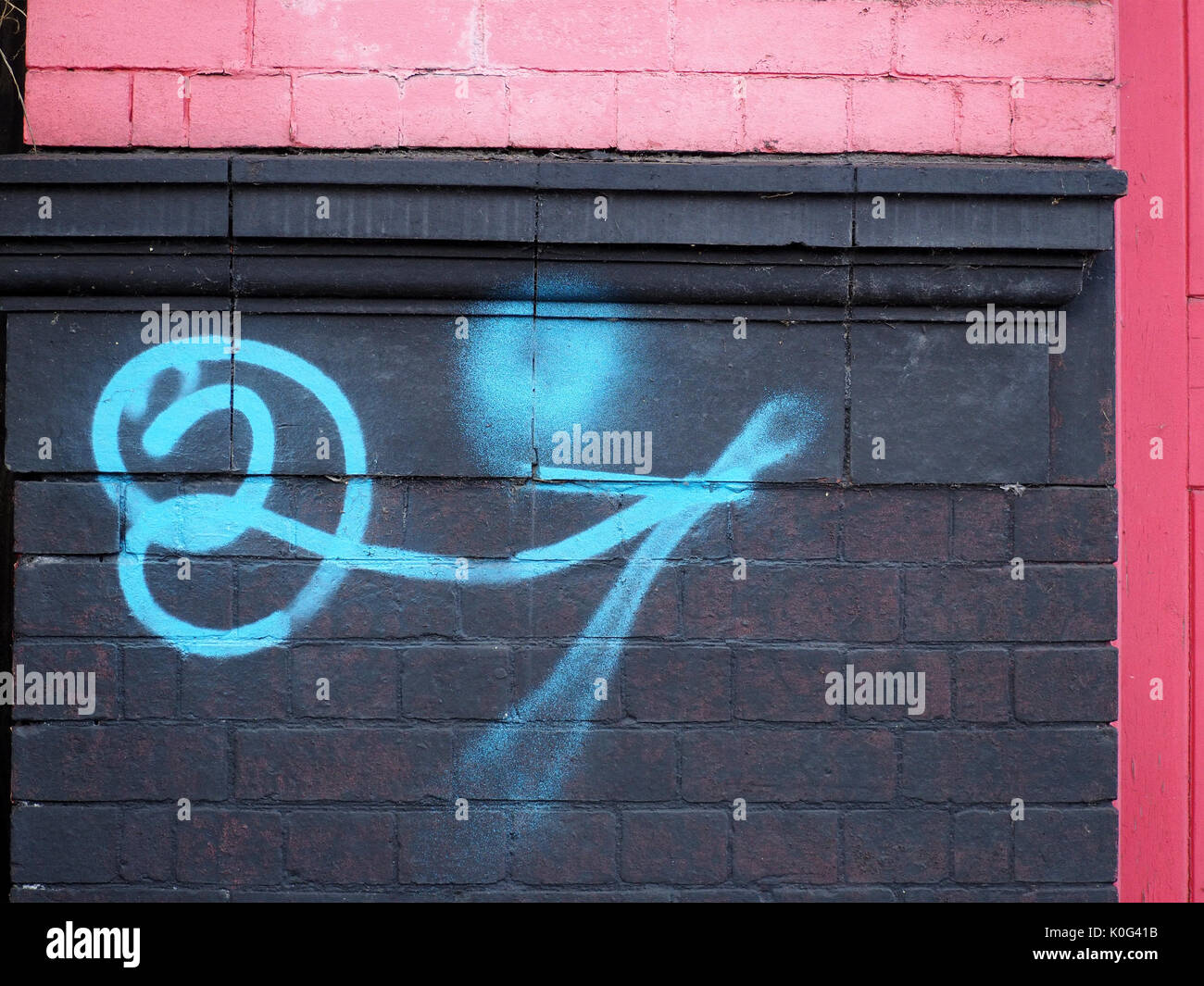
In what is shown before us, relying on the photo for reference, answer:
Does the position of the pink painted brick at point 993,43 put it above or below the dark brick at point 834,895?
above

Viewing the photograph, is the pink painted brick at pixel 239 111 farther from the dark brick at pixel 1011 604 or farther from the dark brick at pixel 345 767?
the dark brick at pixel 1011 604

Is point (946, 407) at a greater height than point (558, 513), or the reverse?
point (946, 407)

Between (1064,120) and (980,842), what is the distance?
6.30ft

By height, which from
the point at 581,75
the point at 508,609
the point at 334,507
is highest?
the point at 581,75

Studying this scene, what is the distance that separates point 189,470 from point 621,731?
4.29 feet

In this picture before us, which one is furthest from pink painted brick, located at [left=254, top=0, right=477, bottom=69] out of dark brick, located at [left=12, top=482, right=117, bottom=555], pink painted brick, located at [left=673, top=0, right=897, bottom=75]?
dark brick, located at [left=12, top=482, right=117, bottom=555]

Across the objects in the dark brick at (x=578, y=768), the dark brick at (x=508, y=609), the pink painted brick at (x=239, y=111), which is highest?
the pink painted brick at (x=239, y=111)

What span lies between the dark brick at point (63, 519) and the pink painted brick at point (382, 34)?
4.04 feet

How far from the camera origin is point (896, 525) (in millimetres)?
2559

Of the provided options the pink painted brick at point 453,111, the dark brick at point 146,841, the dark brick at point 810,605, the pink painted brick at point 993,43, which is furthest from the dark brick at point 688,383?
the dark brick at point 146,841

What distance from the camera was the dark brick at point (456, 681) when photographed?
253cm

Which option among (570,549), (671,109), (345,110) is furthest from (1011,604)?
(345,110)

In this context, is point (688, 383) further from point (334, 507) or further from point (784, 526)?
point (334, 507)

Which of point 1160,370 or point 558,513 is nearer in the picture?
point 558,513
